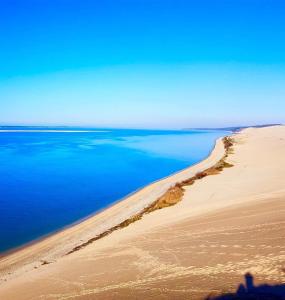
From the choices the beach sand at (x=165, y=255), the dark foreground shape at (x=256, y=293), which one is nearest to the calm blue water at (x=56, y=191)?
the beach sand at (x=165, y=255)

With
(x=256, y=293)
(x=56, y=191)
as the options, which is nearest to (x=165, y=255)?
(x=256, y=293)

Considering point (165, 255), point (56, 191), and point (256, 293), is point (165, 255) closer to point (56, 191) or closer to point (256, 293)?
point (256, 293)

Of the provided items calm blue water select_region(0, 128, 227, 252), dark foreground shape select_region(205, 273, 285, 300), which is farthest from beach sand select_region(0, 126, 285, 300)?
calm blue water select_region(0, 128, 227, 252)

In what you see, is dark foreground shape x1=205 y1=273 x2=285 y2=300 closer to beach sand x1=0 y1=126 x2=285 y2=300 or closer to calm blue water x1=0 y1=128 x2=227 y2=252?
beach sand x1=0 y1=126 x2=285 y2=300

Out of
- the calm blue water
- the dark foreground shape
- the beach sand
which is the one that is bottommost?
the calm blue water

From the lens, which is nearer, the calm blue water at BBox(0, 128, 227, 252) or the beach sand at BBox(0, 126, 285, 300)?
the beach sand at BBox(0, 126, 285, 300)

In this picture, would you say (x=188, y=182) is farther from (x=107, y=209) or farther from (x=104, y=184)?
(x=104, y=184)
